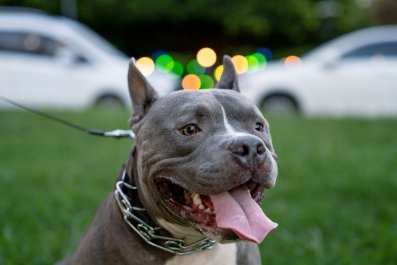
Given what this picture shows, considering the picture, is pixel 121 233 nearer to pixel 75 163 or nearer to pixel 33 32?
pixel 75 163

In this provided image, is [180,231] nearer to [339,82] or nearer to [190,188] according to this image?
[190,188]

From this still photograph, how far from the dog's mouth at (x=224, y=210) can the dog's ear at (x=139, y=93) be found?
1.76ft

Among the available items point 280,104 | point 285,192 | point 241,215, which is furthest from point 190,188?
point 280,104

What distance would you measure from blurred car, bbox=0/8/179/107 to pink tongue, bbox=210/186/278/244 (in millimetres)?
9893

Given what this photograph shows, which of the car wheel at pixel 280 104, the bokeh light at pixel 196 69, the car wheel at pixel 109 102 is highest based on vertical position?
the car wheel at pixel 280 104

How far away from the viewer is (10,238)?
12.5 feet

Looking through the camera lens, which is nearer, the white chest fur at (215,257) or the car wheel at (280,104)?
the white chest fur at (215,257)

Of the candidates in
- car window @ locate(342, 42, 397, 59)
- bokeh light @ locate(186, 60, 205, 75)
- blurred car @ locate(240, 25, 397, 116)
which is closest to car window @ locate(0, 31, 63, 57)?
blurred car @ locate(240, 25, 397, 116)

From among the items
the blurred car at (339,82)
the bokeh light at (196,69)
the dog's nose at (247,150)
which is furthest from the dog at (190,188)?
the bokeh light at (196,69)

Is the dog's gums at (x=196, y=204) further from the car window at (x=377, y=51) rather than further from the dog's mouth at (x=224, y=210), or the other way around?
the car window at (x=377, y=51)

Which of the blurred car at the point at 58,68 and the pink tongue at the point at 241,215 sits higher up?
the pink tongue at the point at 241,215

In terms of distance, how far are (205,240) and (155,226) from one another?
23cm

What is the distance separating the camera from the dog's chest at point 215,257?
103 inches

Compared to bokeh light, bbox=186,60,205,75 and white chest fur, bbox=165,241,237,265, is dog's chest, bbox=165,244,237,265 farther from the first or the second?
bokeh light, bbox=186,60,205,75
